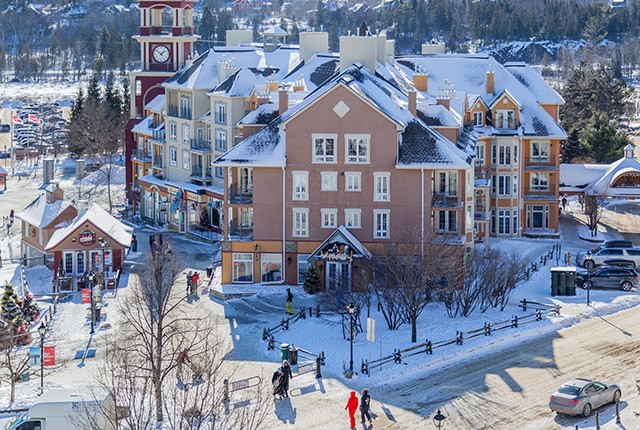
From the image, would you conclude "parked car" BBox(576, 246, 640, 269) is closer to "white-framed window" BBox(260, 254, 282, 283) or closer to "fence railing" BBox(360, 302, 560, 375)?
"fence railing" BBox(360, 302, 560, 375)

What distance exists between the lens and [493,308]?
2215 inches

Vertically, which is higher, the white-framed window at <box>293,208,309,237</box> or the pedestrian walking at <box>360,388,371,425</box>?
the white-framed window at <box>293,208,309,237</box>

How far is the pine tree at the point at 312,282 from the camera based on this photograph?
59781mm

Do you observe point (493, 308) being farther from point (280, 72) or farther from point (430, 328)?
point (280, 72)

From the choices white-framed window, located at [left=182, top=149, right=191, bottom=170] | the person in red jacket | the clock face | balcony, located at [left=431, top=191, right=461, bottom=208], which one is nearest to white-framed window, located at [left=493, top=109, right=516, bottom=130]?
balcony, located at [left=431, top=191, right=461, bottom=208]

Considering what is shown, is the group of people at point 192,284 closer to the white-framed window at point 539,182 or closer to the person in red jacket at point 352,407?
the person in red jacket at point 352,407

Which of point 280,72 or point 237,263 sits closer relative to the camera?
point 237,263

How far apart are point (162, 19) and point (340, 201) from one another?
116 ft

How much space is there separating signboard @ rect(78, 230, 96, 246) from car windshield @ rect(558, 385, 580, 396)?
3090 centimetres

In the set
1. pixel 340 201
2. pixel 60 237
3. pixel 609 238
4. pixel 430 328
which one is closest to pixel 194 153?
pixel 60 237

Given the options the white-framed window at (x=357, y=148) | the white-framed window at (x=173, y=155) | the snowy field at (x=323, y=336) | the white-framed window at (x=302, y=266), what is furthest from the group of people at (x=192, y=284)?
the white-framed window at (x=173, y=155)

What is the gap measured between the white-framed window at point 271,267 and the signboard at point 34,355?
1501 centimetres

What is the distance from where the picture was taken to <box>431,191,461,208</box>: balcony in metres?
61.5

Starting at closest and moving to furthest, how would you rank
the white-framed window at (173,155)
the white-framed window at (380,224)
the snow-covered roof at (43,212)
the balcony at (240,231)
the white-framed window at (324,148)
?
the white-framed window at (324,148), the white-framed window at (380,224), the balcony at (240,231), the snow-covered roof at (43,212), the white-framed window at (173,155)
